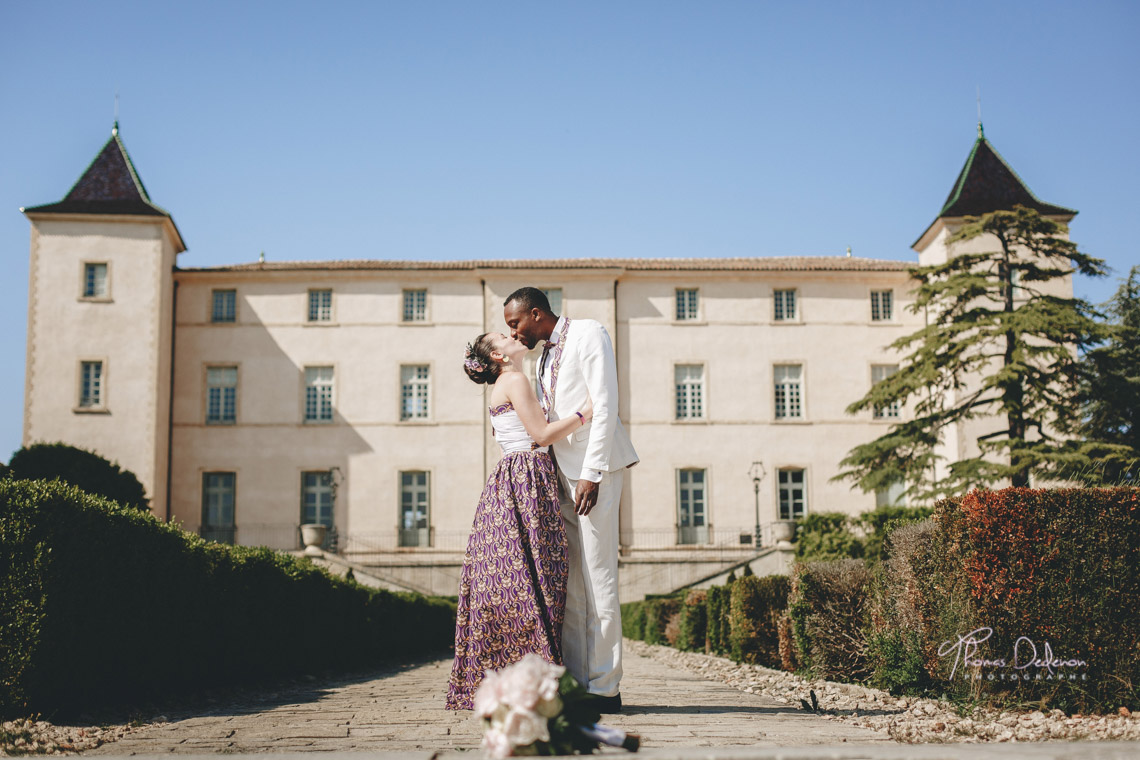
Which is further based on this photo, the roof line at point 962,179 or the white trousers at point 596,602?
the roof line at point 962,179

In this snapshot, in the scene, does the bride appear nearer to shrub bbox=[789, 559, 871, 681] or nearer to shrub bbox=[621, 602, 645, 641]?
shrub bbox=[789, 559, 871, 681]

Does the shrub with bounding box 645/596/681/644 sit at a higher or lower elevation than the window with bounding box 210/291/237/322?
lower

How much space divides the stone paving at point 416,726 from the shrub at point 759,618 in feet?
11.4

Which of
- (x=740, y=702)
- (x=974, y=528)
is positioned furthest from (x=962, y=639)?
(x=740, y=702)

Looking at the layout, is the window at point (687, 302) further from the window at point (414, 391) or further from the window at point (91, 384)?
the window at point (91, 384)

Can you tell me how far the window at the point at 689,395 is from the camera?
1353 inches

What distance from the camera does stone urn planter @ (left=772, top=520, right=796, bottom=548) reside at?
3017 cm

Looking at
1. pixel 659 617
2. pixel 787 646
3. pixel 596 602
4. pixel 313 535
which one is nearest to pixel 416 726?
pixel 596 602

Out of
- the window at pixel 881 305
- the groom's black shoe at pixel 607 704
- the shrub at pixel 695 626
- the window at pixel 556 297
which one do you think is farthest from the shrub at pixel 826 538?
the groom's black shoe at pixel 607 704

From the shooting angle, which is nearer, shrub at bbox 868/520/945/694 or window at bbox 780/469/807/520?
shrub at bbox 868/520/945/694

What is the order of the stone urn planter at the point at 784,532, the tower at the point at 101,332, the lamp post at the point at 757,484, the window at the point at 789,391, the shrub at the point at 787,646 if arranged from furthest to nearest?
the window at the point at 789,391 → the lamp post at the point at 757,484 → the tower at the point at 101,332 → the stone urn planter at the point at 784,532 → the shrub at the point at 787,646

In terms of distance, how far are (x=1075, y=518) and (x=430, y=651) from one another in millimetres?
13676

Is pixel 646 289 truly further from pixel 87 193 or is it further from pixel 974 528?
pixel 974 528

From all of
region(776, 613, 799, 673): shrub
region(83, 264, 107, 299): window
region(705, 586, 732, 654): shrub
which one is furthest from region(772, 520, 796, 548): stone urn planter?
region(776, 613, 799, 673): shrub
